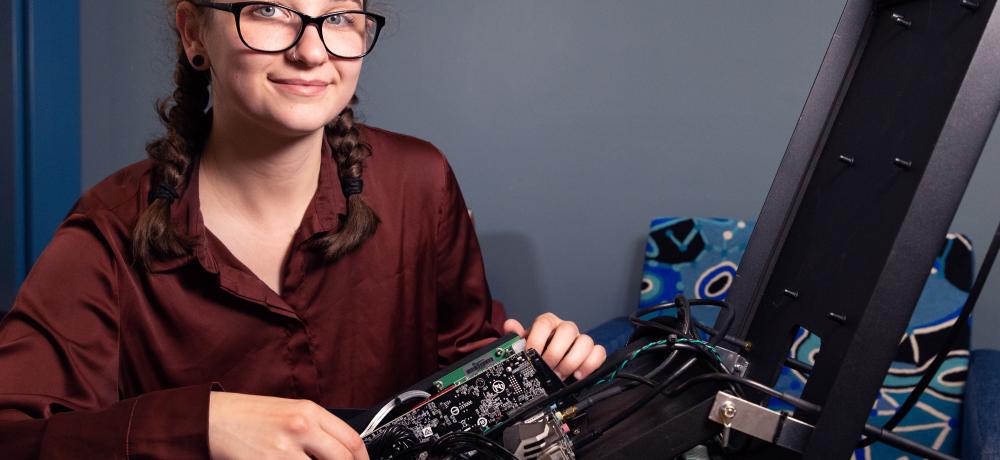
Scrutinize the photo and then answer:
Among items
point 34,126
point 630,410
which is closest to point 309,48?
point 630,410

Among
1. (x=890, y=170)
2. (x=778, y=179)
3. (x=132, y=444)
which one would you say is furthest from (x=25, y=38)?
(x=890, y=170)

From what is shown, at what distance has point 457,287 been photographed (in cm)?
127

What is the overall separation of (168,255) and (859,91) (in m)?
0.78

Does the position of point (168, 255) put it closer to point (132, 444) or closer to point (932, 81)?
point (132, 444)

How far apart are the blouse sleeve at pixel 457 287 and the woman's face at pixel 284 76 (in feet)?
1.07

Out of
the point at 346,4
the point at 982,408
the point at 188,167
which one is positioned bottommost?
the point at 982,408

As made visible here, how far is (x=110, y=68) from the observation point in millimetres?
2420

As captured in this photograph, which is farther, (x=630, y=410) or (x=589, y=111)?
(x=589, y=111)

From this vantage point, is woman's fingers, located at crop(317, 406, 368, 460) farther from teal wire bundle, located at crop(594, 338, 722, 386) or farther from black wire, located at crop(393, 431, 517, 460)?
teal wire bundle, located at crop(594, 338, 722, 386)

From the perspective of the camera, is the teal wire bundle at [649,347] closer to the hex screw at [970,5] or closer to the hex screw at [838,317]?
the hex screw at [838,317]

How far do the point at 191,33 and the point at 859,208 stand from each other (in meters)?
0.82

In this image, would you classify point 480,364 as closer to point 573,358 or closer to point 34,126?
point 573,358

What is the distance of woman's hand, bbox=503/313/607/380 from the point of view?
91cm

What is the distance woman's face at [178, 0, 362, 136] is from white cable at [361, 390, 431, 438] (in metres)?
0.35
